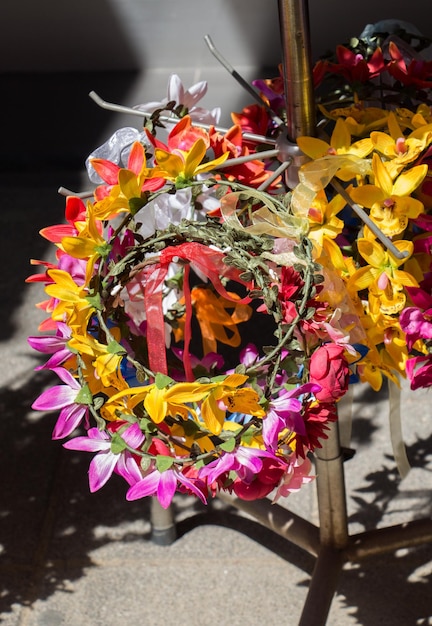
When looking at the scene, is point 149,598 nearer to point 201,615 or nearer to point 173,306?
point 201,615

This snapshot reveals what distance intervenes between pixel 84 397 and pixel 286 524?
3.46 ft

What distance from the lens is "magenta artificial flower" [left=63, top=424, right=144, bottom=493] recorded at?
134cm

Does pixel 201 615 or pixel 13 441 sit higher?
pixel 13 441

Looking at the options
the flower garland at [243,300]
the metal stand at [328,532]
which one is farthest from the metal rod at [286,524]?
the flower garland at [243,300]

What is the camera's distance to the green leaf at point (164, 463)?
4.30ft

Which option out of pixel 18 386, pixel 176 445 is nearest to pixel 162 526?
pixel 18 386

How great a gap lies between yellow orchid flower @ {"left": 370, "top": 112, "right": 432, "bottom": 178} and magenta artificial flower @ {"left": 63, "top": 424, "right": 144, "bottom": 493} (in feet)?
1.84

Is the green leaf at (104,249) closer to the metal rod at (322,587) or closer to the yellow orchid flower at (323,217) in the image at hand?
the yellow orchid flower at (323,217)

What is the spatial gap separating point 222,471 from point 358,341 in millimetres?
339

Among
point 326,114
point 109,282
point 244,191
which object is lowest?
point 109,282

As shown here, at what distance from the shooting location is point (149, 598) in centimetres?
237

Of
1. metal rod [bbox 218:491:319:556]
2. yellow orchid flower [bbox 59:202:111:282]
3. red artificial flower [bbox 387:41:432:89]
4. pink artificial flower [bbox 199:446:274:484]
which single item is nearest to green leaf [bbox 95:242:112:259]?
yellow orchid flower [bbox 59:202:111:282]

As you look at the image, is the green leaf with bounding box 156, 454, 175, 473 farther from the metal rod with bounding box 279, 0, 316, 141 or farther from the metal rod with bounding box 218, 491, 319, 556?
the metal rod with bounding box 218, 491, 319, 556

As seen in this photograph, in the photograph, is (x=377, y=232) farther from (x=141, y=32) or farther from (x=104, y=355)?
(x=141, y=32)
